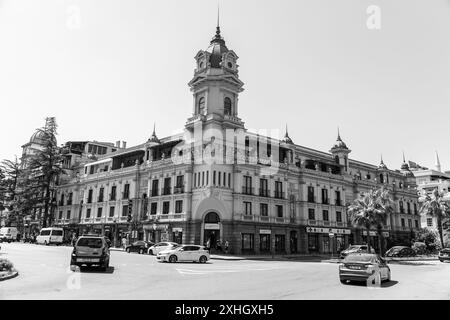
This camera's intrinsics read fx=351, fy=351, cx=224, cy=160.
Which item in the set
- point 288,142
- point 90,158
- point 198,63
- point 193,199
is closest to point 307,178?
point 288,142

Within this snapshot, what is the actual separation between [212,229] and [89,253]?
80.9 feet

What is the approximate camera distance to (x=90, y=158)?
69.5 meters

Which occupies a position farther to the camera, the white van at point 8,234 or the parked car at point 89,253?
the white van at point 8,234

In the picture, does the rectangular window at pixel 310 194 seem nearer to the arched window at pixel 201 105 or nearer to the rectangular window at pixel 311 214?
the rectangular window at pixel 311 214

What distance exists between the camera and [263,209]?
46531 millimetres

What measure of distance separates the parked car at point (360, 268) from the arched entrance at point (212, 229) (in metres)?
26.7

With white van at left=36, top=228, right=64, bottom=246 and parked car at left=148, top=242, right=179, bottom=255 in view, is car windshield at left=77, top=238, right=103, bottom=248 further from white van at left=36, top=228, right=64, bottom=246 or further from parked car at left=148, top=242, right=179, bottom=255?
white van at left=36, top=228, right=64, bottom=246

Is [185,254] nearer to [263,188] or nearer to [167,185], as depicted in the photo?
[167,185]

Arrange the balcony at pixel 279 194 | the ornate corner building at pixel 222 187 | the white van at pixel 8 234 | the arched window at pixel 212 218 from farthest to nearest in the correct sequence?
the white van at pixel 8 234
the balcony at pixel 279 194
the ornate corner building at pixel 222 187
the arched window at pixel 212 218

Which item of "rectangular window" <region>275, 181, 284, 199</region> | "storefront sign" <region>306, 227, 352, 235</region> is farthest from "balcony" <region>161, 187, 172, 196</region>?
"storefront sign" <region>306, 227, 352, 235</region>

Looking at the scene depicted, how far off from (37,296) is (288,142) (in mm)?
46532

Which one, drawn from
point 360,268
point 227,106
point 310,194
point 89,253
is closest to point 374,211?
point 310,194

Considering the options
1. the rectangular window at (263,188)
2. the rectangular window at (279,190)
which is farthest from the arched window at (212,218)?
the rectangular window at (279,190)

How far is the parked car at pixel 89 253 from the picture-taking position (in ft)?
62.2
